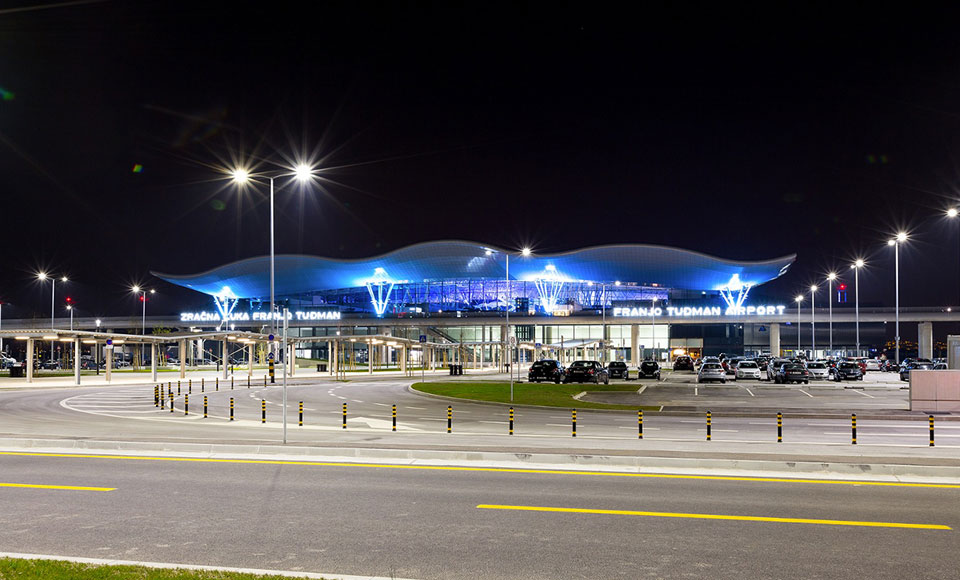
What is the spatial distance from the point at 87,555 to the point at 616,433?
15403 mm

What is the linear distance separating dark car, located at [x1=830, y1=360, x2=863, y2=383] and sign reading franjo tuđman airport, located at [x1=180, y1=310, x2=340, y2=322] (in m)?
95.5

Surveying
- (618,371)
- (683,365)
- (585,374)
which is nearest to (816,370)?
(618,371)

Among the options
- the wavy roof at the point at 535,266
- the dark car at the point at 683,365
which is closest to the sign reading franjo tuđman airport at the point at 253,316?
the wavy roof at the point at 535,266

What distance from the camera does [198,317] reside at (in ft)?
462

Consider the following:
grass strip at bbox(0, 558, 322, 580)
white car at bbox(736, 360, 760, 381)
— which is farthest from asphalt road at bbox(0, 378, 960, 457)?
white car at bbox(736, 360, 760, 381)

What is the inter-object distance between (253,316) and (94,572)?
142 metres

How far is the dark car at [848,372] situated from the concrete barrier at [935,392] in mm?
23295

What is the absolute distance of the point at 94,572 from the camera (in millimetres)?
6859

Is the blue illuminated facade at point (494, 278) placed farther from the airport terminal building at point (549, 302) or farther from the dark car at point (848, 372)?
the dark car at point (848, 372)

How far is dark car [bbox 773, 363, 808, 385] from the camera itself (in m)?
48.8

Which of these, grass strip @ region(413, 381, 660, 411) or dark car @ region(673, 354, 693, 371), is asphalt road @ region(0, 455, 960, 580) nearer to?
grass strip @ region(413, 381, 660, 411)

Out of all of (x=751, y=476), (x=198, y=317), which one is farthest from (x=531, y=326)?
(x=751, y=476)

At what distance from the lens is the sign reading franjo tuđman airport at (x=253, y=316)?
13300 centimetres

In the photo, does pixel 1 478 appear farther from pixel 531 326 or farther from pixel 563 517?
pixel 531 326
